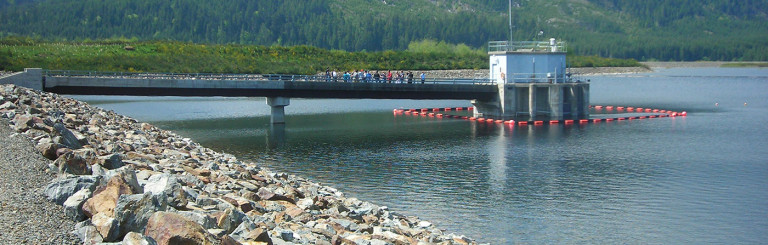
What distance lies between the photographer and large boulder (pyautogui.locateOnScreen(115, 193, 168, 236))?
16578 millimetres

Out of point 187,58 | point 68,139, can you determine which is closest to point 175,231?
point 68,139

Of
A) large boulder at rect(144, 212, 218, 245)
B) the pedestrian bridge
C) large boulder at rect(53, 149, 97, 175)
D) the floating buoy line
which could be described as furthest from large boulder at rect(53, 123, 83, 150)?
the floating buoy line

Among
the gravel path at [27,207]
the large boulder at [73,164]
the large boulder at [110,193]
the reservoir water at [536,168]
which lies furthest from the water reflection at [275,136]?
the large boulder at [110,193]

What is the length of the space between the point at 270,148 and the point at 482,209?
22.5m

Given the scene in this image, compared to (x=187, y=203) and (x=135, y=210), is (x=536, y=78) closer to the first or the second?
(x=187, y=203)

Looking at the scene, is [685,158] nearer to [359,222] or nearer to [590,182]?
[590,182]

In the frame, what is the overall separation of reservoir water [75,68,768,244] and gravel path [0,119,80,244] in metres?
12.6

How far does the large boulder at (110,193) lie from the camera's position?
17.3m

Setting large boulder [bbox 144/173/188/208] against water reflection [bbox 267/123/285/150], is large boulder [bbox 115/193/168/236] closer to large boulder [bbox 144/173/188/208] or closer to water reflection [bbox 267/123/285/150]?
large boulder [bbox 144/173/188/208]

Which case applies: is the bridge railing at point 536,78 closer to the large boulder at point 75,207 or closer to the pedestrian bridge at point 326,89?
the pedestrian bridge at point 326,89

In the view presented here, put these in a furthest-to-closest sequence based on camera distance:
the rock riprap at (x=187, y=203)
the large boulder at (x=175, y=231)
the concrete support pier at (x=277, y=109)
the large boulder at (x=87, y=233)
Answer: the concrete support pier at (x=277, y=109), the rock riprap at (x=187, y=203), the large boulder at (x=87, y=233), the large boulder at (x=175, y=231)

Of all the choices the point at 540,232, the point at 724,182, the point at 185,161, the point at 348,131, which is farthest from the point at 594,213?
the point at 348,131

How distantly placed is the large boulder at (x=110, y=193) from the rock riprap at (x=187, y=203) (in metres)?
0.02

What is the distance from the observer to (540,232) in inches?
1086
